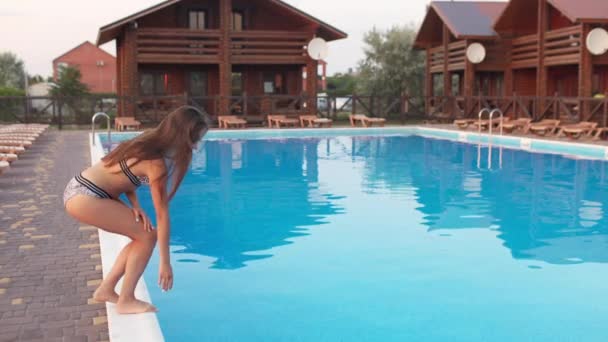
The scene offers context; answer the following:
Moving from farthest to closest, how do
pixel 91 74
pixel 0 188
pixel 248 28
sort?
1. pixel 91 74
2. pixel 248 28
3. pixel 0 188

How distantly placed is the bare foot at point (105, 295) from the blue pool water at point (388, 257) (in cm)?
52

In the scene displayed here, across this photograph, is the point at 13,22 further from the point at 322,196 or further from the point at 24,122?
the point at 322,196

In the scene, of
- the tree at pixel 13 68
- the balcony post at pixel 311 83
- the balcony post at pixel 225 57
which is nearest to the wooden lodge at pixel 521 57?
the balcony post at pixel 311 83

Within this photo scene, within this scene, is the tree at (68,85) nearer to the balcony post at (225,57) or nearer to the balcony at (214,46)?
the balcony at (214,46)

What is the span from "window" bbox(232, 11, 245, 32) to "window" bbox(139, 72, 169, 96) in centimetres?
316

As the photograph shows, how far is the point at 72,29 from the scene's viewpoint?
47.9m

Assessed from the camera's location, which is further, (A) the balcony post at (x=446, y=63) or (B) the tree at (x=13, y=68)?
(B) the tree at (x=13, y=68)

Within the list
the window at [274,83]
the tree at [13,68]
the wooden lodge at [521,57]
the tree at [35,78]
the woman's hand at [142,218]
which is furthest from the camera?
the tree at [35,78]

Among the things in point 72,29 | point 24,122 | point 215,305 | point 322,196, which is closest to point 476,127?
point 322,196

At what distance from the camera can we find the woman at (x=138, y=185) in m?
3.75

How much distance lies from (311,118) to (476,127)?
5518 mm

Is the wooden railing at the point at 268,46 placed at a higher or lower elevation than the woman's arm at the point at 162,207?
higher

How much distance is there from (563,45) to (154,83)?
1438 centimetres

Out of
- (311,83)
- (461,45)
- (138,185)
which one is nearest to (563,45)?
(461,45)
